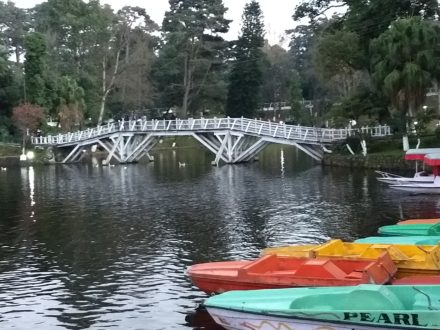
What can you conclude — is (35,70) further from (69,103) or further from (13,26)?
(13,26)

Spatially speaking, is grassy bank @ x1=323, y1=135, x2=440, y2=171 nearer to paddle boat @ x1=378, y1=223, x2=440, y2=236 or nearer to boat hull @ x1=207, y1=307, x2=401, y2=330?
paddle boat @ x1=378, y1=223, x2=440, y2=236

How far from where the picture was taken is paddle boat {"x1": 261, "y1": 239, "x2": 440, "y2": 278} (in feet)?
50.9

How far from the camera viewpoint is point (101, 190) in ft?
142

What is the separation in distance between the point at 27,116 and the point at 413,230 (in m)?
62.5

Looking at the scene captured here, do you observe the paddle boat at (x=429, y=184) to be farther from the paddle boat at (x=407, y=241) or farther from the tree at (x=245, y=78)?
the tree at (x=245, y=78)

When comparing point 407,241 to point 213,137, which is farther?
point 213,137

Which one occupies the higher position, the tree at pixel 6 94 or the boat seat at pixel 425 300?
the tree at pixel 6 94

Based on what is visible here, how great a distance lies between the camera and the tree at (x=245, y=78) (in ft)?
299

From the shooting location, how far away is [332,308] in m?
12.1

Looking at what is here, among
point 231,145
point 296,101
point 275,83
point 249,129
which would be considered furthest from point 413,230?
point 275,83

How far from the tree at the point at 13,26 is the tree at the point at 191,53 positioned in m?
48.8

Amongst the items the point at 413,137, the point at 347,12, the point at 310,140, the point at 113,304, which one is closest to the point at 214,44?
the point at 347,12

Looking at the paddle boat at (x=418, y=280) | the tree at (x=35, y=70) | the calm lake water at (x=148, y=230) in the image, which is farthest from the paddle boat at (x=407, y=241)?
the tree at (x=35, y=70)

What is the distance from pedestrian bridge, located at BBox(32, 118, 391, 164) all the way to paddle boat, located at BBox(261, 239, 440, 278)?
41.1 metres
